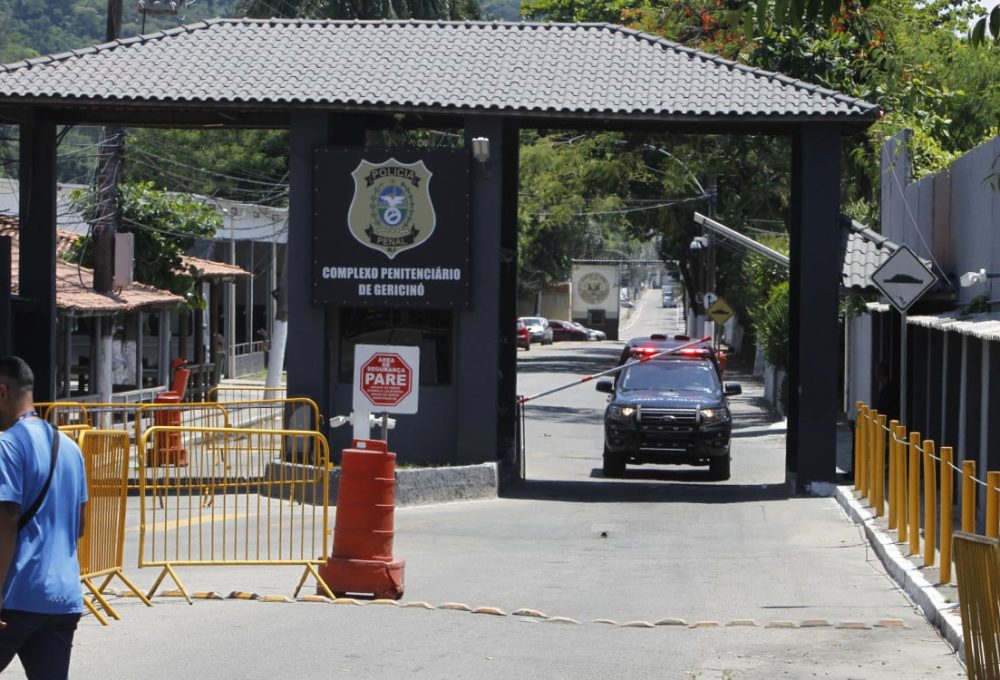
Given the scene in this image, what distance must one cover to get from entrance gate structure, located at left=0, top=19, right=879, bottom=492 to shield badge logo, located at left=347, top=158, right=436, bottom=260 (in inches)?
1.7

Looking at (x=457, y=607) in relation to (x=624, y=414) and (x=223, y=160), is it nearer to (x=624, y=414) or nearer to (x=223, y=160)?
(x=624, y=414)

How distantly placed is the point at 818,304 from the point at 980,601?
13533 mm

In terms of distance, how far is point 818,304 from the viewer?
2030cm

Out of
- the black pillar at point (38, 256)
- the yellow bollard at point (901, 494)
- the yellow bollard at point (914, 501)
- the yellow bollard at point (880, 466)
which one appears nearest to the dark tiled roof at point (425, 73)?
the black pillar at point (38, 256)

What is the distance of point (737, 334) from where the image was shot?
234 ft

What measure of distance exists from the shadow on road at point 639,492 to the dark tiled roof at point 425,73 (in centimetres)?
519

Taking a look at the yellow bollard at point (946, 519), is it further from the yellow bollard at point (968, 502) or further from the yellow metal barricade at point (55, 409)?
the yellow metal barricade at point (55, 409)

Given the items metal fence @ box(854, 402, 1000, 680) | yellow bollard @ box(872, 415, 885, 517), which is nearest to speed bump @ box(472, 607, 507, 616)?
metal fence @ box(854, 402, 1000, 680)

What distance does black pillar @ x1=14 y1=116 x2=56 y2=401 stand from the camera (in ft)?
68.5

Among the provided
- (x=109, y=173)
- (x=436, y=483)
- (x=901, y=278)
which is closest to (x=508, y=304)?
(x=436, y=483)

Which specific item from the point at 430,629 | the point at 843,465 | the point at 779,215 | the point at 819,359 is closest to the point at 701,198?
the point at 779,215

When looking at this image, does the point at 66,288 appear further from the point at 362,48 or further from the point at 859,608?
the point at 859,608

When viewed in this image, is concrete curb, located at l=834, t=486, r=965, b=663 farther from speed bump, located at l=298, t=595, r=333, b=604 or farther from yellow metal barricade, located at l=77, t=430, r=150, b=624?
yellow metal barricade, located at l=77, t=430, r=150, b=624

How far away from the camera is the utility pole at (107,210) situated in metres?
24.3
